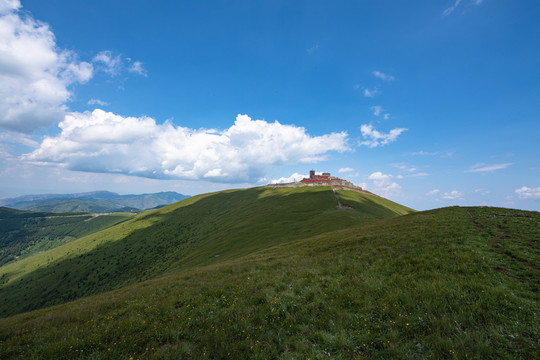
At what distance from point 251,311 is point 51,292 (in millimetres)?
107941

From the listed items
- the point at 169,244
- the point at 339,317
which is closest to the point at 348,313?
the point at 339,317

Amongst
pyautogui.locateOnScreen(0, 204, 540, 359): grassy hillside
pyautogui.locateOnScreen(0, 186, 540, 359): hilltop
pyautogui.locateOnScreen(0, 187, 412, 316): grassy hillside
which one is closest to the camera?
pyautogui.locateOnScreen(0, 204, 540, 359): grassy hillside

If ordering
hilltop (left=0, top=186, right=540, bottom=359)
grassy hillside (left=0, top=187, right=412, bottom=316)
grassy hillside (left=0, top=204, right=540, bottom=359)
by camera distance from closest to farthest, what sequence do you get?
1. grassy hillside (left=0, top=204, right=540, bottom=359)
2. hilltop (left=0, top=186, right=540, bottom=359)
3. grassy hillside (left=0, top=187, right=412, bottom=316)

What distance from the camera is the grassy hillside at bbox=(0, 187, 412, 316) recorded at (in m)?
47.4

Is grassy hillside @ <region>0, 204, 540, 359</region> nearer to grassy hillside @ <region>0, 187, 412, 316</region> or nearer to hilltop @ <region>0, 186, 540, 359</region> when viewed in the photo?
hilltop @ <region>0, 186, 540, 359</region>

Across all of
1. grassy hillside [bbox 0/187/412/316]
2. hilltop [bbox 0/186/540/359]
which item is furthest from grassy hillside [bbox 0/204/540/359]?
grassy hillside [bbox 0/187/412/316]

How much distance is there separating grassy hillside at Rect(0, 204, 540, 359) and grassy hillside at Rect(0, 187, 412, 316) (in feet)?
87.9

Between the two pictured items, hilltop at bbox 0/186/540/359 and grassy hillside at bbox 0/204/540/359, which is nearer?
grassy hillside at bbox 0/204/540/359

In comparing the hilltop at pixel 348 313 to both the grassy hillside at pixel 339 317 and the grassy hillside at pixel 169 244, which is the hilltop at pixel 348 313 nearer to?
the grassy hillside at pixel 339 317

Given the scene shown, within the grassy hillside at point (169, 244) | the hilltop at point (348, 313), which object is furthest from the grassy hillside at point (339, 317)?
the grassy hillside at point (169, 244)

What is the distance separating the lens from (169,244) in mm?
83125

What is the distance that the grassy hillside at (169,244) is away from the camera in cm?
4738

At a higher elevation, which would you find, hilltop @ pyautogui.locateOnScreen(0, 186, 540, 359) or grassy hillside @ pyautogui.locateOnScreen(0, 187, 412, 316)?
hilltop @ pyautogui.locateOnScreen(0, 186, 540, 359)

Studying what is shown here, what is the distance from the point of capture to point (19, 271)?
367 feet
